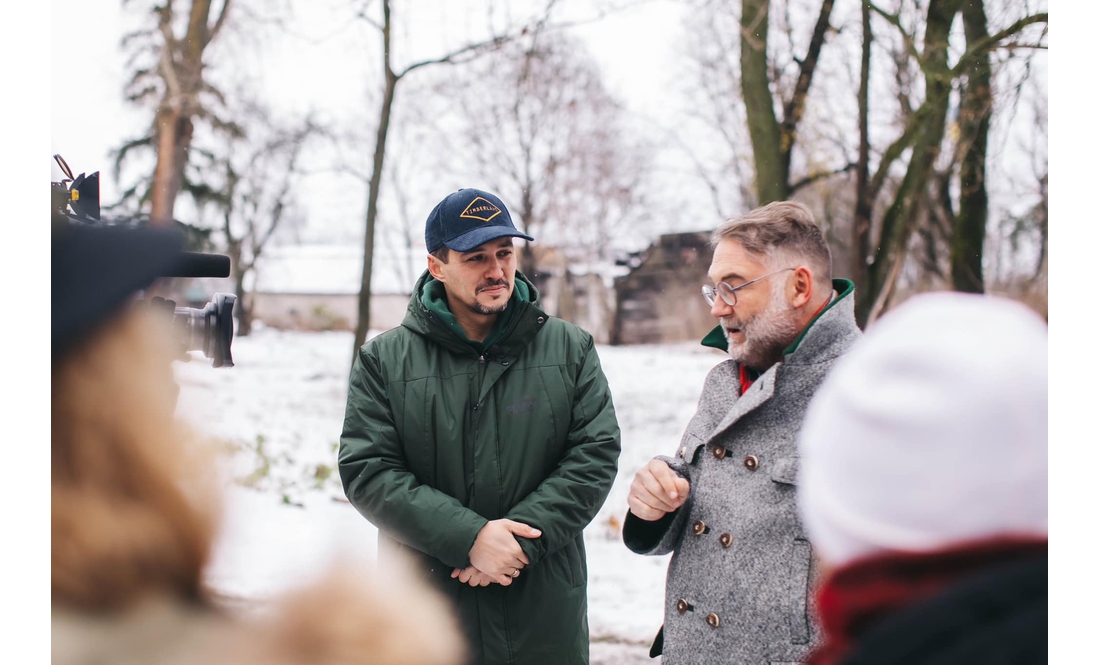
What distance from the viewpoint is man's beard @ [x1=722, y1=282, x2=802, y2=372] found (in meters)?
1.75

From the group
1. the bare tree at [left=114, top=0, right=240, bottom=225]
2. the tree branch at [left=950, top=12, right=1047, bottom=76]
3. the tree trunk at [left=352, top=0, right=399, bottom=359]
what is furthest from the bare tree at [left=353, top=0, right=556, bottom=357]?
the tree branch at [left=950, top=12, right=1047, bottom=76]

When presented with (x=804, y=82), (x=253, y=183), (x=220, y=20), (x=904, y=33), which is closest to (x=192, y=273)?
(x=904, y=33)

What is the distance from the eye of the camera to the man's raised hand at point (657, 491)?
1.68 m

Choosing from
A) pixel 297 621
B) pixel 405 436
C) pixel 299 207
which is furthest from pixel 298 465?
pixel 297 621

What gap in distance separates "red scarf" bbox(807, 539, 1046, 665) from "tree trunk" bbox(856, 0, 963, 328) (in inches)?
187

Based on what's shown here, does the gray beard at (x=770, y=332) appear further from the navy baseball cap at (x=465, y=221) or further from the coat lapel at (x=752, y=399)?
the navy baseball cap at (x=465, y=221)

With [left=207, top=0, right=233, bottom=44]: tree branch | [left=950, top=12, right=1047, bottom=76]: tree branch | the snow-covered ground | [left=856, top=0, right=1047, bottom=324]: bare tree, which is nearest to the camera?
the snow-covered ground

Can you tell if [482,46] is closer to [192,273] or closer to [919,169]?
[919,169]

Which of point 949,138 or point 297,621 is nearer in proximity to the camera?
point 297,621

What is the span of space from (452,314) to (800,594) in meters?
1.19

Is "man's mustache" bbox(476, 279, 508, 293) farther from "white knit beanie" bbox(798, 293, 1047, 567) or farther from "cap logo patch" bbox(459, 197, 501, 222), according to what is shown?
"white knit beanie" bbox(798, 293, 1047, 567)

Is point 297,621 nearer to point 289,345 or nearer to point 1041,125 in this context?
point 1041,125

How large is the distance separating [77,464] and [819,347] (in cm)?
140

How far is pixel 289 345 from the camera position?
12.5m
